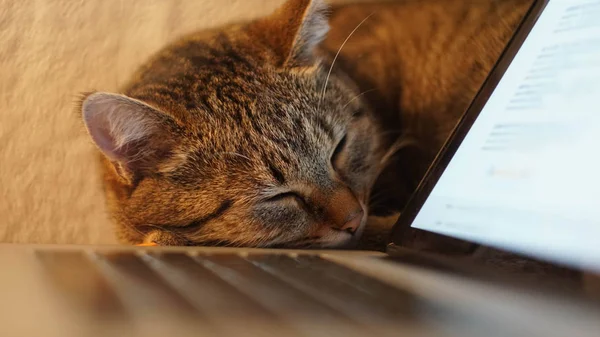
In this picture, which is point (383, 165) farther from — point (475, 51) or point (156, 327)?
point (156, 327)

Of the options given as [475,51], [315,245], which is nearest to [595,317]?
[315,245]

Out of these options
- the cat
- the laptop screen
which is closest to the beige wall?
the cat

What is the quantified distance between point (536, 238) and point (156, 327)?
0.44m

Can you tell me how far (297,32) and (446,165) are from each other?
13.9 inches

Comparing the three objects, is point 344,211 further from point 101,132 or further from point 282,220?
point 101,132

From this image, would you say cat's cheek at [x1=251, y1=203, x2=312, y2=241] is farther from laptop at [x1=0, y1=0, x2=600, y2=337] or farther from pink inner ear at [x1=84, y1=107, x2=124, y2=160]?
pink inner ear at [x1=84, y1=107, x2=124, y2=160]

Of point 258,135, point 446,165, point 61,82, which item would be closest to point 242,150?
point 258,135

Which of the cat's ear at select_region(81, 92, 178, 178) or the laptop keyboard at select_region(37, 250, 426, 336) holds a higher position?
the cat's ear at select_region(81, 92, 178, 178)

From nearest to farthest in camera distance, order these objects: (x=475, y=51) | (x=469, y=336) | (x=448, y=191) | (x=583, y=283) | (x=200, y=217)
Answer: (x=469, y=336) < (x=583, y=283) < (x=448, y=191) < (x=200, y=217) < (x=475, y=51)

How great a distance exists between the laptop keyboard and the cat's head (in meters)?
0.18

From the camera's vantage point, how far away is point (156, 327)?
0.41m

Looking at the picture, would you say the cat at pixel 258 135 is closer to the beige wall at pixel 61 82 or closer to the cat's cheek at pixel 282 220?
the cat's cheek at pixel 282 220

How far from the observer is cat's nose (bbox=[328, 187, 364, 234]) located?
896 mm

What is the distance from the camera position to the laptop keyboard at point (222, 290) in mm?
448
